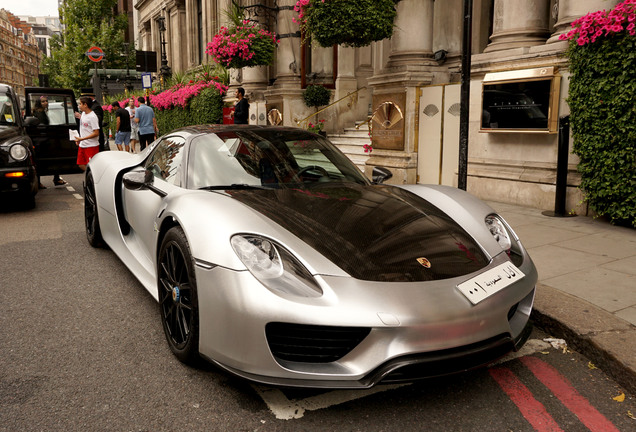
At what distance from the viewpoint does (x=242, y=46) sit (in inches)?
538

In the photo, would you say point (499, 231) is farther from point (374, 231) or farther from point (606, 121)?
point (606, 121)

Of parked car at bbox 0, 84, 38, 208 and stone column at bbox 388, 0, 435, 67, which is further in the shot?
stone column at bbox 388, 0, 435, 67

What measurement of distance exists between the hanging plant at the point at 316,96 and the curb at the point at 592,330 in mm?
12042

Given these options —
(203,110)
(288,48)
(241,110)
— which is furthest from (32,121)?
(203,110)

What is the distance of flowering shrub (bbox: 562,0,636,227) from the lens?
5.97 m

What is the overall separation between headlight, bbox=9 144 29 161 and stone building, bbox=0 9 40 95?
136688 mm

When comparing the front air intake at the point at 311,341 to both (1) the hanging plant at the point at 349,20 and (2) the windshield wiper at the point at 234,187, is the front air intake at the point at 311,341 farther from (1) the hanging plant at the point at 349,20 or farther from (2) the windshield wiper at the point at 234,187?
(1) the hanging plant at the point at 349,20

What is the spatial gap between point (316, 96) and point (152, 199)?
12.0 metres

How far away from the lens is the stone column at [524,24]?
8238 millimetres

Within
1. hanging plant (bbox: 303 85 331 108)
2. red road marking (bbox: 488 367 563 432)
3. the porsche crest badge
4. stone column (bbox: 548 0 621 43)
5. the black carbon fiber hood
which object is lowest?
red road marking (bbox: 488 367 563 432)

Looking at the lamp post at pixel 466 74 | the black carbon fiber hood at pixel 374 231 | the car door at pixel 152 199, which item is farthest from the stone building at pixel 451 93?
the car door at pixel 152 199

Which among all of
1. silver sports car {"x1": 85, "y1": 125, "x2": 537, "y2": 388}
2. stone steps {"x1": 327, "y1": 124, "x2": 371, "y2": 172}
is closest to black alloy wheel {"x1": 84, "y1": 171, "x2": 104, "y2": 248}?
silver sports car {"x1": 85, "y1": 125, "x2": 537, "y2": 388}

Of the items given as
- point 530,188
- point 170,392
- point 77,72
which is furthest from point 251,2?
point 77,72

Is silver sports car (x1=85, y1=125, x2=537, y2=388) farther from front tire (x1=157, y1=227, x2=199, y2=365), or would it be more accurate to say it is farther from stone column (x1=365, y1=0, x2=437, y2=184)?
stone column (x1=365, y1=0, x2=437, y2=184)
